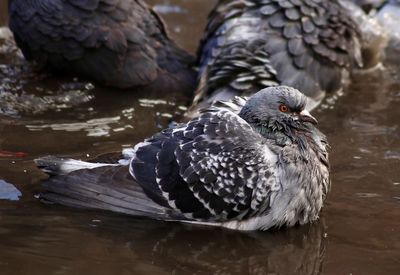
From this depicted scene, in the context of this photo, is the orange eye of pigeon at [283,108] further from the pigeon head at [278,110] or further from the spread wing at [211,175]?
the spread wing at [211,175]

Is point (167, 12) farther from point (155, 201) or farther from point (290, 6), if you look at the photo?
point (155, 201)

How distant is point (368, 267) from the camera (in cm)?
514

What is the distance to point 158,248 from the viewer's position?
5.33m

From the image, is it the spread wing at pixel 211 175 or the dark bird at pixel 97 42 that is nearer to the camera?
the spread wing at pixel 211 175

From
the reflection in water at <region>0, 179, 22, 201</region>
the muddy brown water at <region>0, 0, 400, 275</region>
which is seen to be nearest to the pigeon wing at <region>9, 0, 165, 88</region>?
the muddy brown water at <region>0, 0, 400, 275</region>

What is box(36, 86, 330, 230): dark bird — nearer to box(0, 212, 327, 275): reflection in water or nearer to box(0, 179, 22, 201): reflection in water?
box(0, 212, 327, 275): reflection in water

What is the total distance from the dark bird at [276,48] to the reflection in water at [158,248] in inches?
95.7

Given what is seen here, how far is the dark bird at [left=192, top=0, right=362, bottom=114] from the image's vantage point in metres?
7.93

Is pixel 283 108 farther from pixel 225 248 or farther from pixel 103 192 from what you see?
pixel 103 192

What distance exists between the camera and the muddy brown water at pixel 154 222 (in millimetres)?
5137

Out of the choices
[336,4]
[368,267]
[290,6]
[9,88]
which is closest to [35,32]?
[9,88]

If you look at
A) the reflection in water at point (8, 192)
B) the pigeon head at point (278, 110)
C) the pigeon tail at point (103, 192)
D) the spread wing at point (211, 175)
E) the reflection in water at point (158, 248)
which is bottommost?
the reflection in water at point (8, 192)

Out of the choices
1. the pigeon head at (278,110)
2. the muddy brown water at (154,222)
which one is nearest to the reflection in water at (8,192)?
the muddy brown water at (154,222)

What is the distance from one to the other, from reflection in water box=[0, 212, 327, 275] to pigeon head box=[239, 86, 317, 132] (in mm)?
750
